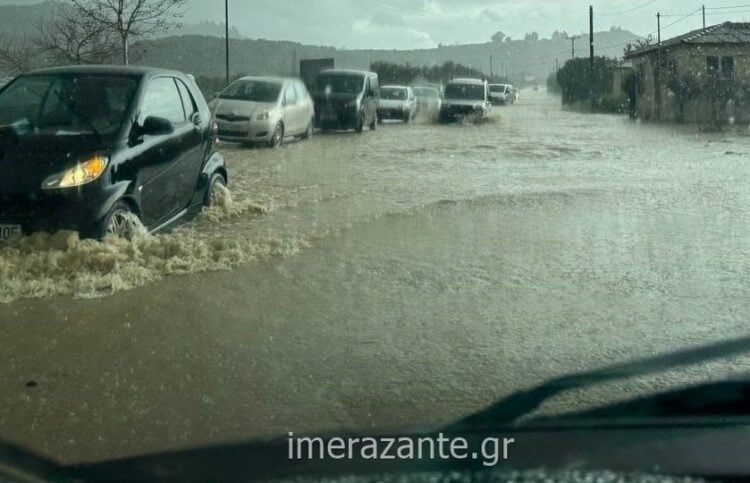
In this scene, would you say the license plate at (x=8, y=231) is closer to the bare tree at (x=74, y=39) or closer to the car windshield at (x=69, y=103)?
the car windshield at (x=69, y=103)

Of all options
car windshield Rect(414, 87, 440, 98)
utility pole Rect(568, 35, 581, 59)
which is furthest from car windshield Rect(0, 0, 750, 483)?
utility pole Rect(568, 35, 581, 59)

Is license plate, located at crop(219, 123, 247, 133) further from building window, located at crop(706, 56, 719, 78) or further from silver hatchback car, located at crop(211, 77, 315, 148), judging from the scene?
building window, located at crop(706, 56, 719, 78)

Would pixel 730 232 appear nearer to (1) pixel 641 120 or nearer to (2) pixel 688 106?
(2) pixel 688 106

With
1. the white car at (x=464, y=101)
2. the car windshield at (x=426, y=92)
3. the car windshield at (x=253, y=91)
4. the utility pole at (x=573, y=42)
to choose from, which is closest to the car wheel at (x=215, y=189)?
the car windshield at (x=253, y=91)

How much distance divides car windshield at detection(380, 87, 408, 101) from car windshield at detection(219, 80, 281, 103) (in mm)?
14015

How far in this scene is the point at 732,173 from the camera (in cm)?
1648

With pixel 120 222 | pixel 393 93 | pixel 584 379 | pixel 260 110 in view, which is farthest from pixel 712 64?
pixel 584 379

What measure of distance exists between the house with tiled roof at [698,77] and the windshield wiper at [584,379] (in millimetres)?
27880

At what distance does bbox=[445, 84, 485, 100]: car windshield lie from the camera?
117 ft

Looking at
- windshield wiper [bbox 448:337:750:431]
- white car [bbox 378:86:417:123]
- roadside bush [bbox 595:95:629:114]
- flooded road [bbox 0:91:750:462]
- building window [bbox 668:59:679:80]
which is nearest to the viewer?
windshield wiper [bbox 448:337:750:431]

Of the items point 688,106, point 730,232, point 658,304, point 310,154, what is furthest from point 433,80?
point 658,304

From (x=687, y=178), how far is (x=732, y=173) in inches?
54.7

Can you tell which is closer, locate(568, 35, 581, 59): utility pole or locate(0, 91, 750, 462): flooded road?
locate(0, 91, 750, 462): flooded road

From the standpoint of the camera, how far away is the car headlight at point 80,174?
283 inches
